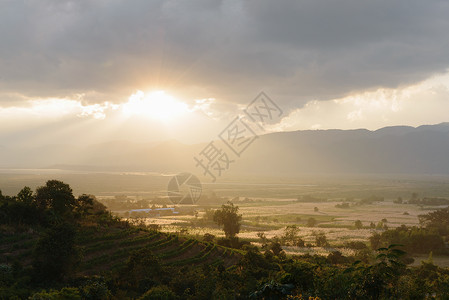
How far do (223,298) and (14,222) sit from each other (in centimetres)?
3266

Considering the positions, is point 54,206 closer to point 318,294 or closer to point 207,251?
point 207,251

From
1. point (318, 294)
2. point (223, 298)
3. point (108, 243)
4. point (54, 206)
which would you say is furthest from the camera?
point (54, 206)

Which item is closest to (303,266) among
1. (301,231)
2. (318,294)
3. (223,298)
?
(318,294)

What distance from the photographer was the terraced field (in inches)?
1374

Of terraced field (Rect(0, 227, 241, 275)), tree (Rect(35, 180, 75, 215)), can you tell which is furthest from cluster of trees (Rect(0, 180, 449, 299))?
terraced field (Rect(0, 227, 241, 275))

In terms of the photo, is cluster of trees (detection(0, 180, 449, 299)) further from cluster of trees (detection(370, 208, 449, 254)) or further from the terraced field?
cluster of trees (detection(370, 208, 449, 254))

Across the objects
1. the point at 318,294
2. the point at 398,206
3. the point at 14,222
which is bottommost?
the point at 398,206

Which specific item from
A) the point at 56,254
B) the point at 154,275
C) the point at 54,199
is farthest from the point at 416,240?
the point at 56,254

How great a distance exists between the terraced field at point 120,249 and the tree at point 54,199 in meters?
4.57

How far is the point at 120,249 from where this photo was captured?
40.2 m

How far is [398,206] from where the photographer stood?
143375mm

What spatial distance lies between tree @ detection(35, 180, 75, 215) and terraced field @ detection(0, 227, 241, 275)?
457 cm

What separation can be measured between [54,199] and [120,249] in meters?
12.1

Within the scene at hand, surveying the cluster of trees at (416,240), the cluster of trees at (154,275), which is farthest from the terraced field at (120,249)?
the cluster of trees at (416,240)
